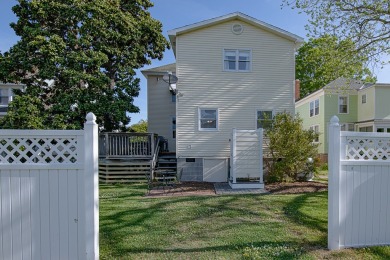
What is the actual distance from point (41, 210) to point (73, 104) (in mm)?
9803

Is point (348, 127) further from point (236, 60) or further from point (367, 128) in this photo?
point (236, 60)

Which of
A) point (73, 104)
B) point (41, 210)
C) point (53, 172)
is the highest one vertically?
point (73, 104)

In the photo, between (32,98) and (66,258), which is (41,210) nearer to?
(66,258)

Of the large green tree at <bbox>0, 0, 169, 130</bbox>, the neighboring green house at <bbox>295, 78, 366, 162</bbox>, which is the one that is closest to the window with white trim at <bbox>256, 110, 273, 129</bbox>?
the large green tree at <bbox>0, 0, 169, 130</bbox>

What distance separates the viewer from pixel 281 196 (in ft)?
26.0

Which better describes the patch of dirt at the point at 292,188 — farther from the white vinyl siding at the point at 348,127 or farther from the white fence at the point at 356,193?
the white vinyl siding at the point at 348,127

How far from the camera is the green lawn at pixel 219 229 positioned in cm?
396

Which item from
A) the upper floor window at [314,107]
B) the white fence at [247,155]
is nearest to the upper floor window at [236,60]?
the white fence at [247,155]

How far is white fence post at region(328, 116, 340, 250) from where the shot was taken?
4016 millimetres

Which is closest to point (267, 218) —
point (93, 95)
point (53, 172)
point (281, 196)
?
point (281, 196)

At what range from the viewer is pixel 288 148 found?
400 inches

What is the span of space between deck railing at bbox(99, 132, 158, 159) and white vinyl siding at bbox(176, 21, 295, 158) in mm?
1452

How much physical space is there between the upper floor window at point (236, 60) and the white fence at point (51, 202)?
9.67 metres

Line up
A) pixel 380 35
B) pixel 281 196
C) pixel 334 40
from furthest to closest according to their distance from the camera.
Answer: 1. pixel 334 40
2. pixel 380 35
3. pixel 281 196
